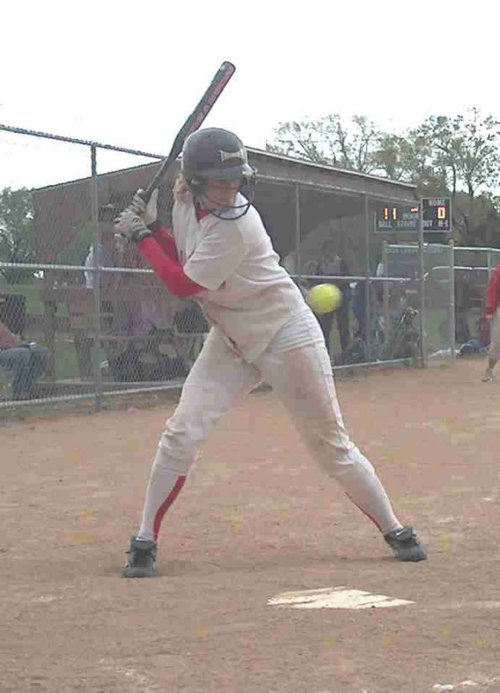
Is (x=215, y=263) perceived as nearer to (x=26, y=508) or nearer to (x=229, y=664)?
(x=229, y=664)

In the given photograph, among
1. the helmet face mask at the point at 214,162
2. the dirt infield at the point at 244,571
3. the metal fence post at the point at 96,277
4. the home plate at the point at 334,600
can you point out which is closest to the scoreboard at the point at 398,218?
the metal fence post at the point at 96,277

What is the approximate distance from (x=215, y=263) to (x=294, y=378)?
64 cm

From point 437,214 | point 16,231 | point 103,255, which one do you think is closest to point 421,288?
point 437,214

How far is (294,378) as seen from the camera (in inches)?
215

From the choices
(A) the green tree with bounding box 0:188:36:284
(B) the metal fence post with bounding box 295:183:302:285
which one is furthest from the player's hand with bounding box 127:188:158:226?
(B) the metal fence post with bounding box 295:183:302:285

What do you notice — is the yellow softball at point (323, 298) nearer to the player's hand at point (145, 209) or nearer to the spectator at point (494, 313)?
the player's hand at point (145, 209)

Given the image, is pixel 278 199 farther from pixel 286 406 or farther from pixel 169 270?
pixel 169 270

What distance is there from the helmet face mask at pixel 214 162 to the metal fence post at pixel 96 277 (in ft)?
24.6

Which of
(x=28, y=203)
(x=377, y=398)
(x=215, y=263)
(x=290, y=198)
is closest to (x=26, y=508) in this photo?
(x=215, y=263)

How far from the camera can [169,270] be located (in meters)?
5.31

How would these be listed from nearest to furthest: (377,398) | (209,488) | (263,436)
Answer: (209,488) < (263,436) < (377,398)

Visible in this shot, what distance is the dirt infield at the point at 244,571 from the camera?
3.68 metres

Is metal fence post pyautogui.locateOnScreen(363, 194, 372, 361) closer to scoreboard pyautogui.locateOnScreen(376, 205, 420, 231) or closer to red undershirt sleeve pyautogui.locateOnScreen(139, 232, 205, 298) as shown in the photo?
scoreboard pyautogui.locateOnScreen(376, 205, 420, 231)

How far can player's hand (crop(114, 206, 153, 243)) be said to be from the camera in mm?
5402
